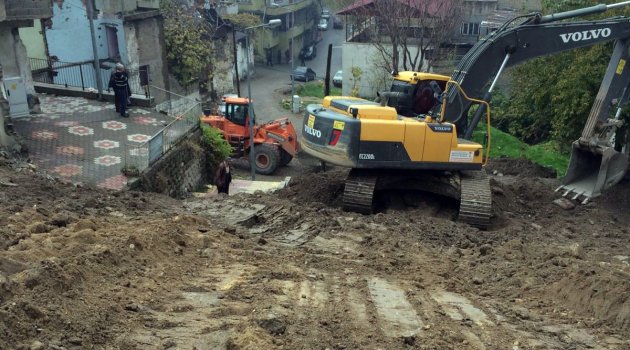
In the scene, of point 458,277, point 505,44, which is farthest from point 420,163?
point 458,277

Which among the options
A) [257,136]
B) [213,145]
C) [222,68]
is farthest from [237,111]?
[222,68]

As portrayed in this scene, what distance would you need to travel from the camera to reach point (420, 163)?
1157 cm

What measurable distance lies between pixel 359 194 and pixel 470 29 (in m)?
29.3

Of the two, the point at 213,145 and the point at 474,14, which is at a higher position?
the point at 474,14

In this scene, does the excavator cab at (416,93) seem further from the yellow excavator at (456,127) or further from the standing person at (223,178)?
the standing person at (223,178)

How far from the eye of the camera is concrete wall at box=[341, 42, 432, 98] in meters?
35.3

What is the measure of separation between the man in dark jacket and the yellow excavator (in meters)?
6.09

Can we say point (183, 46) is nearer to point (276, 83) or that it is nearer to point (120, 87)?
point (276, 83)

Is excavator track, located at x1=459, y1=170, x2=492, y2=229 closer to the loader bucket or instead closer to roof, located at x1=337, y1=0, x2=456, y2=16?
the loader bucket

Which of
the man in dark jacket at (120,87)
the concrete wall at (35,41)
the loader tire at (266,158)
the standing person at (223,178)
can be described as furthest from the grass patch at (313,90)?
the standing person at (223,178)

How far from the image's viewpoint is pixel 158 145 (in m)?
13.9

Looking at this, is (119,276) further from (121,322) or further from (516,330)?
(516,330)

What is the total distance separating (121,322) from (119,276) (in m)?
1.14

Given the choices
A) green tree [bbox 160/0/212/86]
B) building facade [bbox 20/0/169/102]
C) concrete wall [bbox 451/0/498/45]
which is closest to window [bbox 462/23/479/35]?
concrete wall [bbox 451/0/498/45]
